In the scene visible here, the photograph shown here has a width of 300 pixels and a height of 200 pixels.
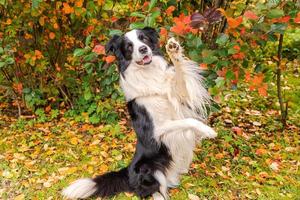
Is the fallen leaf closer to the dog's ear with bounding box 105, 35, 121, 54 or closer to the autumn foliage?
the autumn foliage

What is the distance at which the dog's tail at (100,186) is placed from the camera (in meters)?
3.68

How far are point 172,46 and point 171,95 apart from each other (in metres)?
0.53

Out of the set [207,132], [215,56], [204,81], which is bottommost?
[207,132]

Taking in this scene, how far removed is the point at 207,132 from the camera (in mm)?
3400

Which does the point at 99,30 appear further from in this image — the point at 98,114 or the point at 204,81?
the point at 204,81

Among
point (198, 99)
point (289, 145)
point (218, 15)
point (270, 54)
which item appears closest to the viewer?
point (218, 15)

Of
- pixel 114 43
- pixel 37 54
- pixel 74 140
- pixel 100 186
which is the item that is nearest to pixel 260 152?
pixel 100 186

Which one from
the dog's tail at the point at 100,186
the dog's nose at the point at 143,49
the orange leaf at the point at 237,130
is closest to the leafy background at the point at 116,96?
the orange leaf at the point at 237,130

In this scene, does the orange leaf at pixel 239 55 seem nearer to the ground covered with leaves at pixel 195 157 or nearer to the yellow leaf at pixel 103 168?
the ground covered with leaves at pixel 195 157

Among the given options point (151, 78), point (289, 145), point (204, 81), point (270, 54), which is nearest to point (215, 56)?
point (204, 81)

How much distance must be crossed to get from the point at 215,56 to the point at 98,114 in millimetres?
2344

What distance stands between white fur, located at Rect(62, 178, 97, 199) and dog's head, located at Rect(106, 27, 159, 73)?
107 cm

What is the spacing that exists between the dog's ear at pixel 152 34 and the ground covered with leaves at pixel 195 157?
1439 mm

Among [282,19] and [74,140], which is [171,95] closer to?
[282,19]
